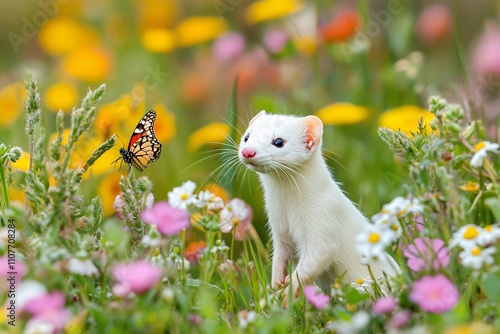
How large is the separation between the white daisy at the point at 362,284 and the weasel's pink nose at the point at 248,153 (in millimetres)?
445

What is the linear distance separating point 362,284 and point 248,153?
0.48 metres

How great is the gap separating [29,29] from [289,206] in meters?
4.03

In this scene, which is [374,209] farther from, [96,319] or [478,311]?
[96,319]

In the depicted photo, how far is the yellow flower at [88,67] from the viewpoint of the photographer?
512 cm

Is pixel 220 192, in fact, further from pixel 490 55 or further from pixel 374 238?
pixel 490 55

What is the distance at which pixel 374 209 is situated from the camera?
321 centimetres

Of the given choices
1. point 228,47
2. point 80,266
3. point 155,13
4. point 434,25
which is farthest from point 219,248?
point 155,13

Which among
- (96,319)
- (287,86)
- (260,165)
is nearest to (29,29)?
(287,86)

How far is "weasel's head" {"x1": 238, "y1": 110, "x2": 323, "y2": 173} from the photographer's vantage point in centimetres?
250

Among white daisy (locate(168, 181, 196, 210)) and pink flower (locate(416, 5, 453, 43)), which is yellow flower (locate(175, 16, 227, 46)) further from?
white daisy (locate(168, 181, 196, 210))

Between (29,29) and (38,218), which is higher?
(29,29)

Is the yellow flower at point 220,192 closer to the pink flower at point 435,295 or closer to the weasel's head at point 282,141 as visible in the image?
the weasel's head at point 282,141

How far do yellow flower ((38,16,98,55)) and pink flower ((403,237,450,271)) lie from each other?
4.30 meters

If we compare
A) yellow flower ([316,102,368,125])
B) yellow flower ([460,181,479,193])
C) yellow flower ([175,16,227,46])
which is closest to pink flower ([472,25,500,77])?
yellow flower ([316,102,368,125])
